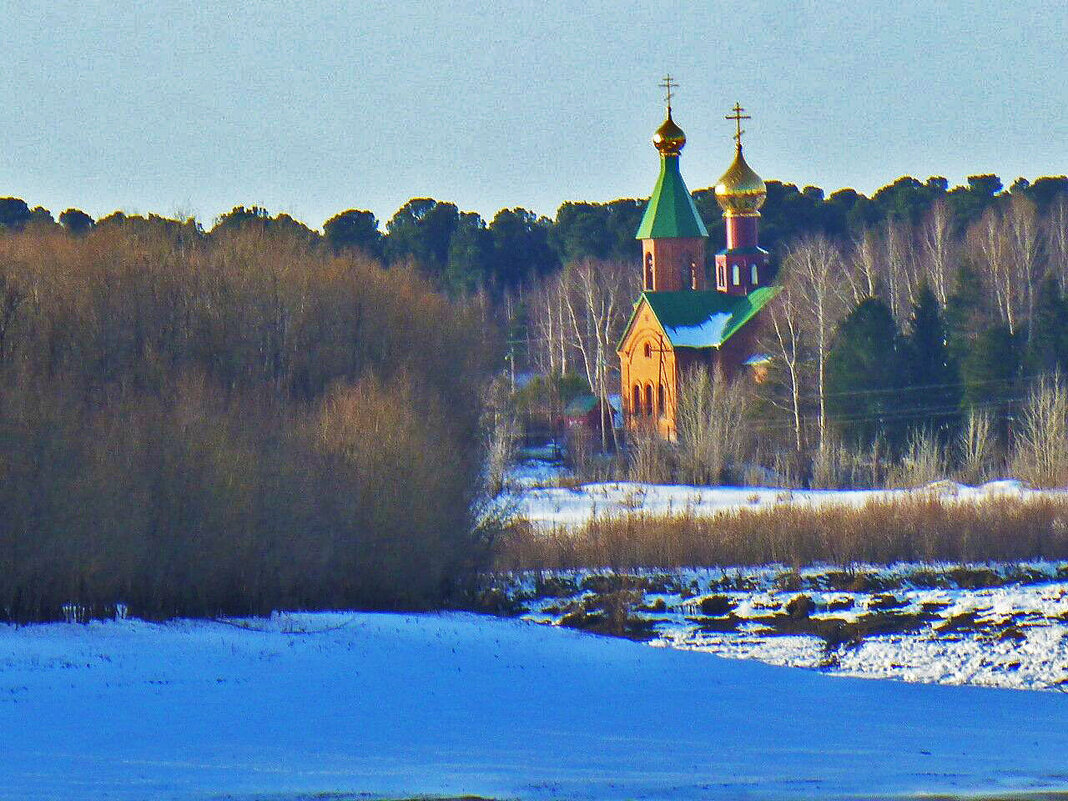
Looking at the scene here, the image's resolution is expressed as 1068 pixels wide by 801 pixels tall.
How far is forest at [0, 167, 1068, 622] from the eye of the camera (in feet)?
70.9

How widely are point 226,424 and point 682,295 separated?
127 feet

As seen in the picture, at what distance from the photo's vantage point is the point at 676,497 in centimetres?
4206

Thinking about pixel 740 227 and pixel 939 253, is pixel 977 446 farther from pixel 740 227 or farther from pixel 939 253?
pixel 740 227

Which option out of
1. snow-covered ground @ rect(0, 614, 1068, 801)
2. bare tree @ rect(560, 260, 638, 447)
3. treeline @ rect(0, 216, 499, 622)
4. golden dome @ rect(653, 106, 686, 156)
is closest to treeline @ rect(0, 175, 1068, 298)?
bare tree @ rect(560, 260, 638, 447)

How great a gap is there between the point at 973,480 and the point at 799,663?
84.5 feet

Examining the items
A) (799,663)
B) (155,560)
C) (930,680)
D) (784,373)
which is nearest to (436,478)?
(155,560)

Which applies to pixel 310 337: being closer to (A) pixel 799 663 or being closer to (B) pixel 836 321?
(A) pixel 799 663

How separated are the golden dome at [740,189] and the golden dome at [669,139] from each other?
7.31 ft

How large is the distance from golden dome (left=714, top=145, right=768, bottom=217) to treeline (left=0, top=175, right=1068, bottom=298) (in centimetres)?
1776

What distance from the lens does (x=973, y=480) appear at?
4522 cm

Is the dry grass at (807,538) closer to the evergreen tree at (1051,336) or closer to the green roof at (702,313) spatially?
the evergreen tree at (1051,336)

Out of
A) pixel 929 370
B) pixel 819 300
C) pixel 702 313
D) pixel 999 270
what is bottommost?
pixel 929 370

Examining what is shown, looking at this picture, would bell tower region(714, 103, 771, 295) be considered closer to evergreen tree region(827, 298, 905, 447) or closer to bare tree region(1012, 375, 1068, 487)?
evergreen tree region(827, 298, 905, 447)

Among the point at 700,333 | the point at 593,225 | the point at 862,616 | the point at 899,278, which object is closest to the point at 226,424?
the point at 862,616
